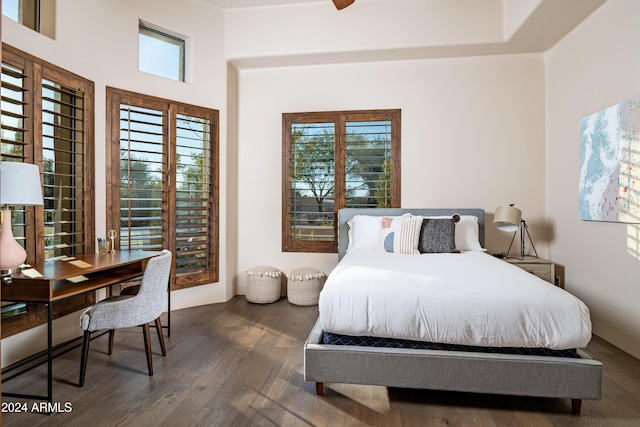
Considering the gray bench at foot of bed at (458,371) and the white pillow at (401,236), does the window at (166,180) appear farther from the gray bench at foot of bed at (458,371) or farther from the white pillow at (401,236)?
the gray bench at foot of bed at (458,371)

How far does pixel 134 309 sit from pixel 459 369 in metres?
2.04

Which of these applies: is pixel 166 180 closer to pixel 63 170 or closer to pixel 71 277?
pixel 63 170

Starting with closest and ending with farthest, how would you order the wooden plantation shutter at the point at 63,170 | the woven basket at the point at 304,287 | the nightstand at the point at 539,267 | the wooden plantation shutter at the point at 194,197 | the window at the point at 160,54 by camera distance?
the wooden plantation shutter at the point at 63,170 → the nightstand at the point at 539,267 → the window at the point at 160,54 → the wooden plantation shutter at the point at 194,197 → the woven basket at the point at 304,287

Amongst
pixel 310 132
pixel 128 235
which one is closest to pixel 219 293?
pixel 128 235

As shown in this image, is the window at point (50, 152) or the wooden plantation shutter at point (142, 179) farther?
the wooden plantation shutter at point (142, 179)

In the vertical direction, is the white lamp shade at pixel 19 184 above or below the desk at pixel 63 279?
above

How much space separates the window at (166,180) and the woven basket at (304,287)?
89 centimetres

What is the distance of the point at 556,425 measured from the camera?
6.59 ft

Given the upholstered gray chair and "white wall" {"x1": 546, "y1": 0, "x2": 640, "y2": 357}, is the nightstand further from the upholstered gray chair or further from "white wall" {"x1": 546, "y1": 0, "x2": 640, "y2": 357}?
the upholstered gray chair

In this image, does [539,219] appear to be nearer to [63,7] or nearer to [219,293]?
[219,293]

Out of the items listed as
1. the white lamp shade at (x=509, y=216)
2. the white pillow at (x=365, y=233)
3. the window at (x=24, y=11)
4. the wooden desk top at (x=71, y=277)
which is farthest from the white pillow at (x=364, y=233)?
the window at (x=24, y=11)

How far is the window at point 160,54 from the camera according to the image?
387 cm

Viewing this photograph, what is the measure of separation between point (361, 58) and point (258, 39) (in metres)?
1.19

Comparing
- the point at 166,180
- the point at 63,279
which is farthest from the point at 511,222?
the point at 63,279
